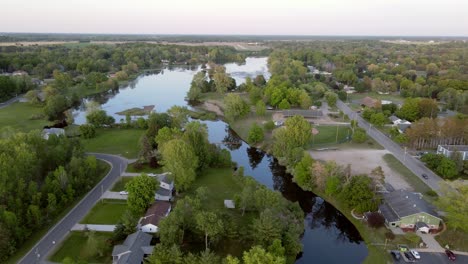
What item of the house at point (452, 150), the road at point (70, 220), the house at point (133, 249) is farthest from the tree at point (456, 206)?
the road at point (70, 220)

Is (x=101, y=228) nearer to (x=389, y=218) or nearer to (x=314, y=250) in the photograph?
(x=314, y=250)

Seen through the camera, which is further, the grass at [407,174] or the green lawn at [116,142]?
the green lawn at [116,142]

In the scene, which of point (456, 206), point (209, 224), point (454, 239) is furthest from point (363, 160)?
point (209, 224)

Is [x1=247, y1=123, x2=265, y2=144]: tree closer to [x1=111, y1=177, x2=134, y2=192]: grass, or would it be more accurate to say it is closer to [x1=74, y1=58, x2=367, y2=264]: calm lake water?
[x1=74, y1=58, x2=367, y2=264]: calm lake water

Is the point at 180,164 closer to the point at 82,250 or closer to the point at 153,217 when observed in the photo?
the point at 153,217

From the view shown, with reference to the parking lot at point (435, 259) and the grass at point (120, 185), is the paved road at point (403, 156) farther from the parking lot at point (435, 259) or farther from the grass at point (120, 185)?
the grass at point (120, 185)

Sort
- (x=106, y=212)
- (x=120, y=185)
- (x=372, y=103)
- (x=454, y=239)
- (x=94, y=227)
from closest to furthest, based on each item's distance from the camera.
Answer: (x=454, y=239) < (x=94, y=227) < (x=106, y=212) < (x=120, y=185) < (x=372, y=103)
